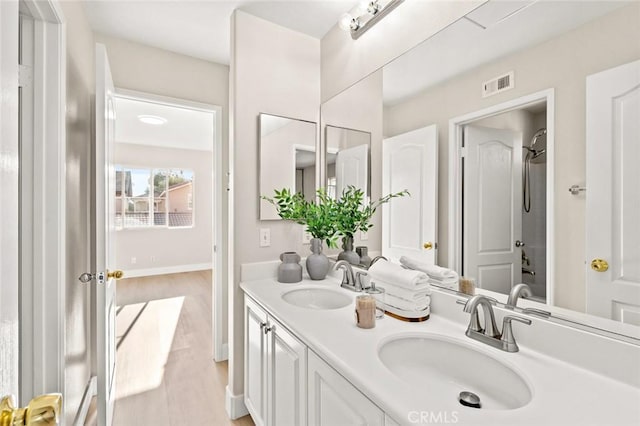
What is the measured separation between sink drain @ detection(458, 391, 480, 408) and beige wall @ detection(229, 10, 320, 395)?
1.31 m

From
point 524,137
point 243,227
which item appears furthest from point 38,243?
point 524,137

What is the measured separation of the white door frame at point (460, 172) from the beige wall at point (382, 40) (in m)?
0.46

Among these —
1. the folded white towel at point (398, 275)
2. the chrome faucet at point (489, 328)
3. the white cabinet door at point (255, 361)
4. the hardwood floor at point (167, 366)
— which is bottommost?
the hardwood floor at point (167, 366)

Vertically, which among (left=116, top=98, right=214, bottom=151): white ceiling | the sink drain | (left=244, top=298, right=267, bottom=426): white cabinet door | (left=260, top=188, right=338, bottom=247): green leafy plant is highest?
(left=116, top=98, right=214, bottom=151): white ceiling

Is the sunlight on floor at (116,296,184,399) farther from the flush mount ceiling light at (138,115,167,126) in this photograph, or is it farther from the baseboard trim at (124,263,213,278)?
the flush mount ceiling light at (138,115,167,126)

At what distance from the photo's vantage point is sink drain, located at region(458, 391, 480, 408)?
2.82ft

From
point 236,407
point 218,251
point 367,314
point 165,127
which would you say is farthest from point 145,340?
point 165,127

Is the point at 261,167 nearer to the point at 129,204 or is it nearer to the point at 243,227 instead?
the point at 243,227

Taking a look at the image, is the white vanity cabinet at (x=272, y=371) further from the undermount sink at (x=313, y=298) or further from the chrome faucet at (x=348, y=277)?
the chrome faucet at (x=348, y=277)

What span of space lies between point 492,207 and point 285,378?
1.06 m

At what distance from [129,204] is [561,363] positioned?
641 cm

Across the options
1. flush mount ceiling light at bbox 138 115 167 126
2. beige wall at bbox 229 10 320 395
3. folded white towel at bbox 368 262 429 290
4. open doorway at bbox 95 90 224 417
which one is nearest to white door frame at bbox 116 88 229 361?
open doorway at bbox 95 90 224 417

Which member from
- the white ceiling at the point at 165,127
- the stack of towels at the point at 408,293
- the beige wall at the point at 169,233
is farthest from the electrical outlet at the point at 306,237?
the beige wall at the point at 169,233

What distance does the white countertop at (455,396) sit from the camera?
26.1 inches
